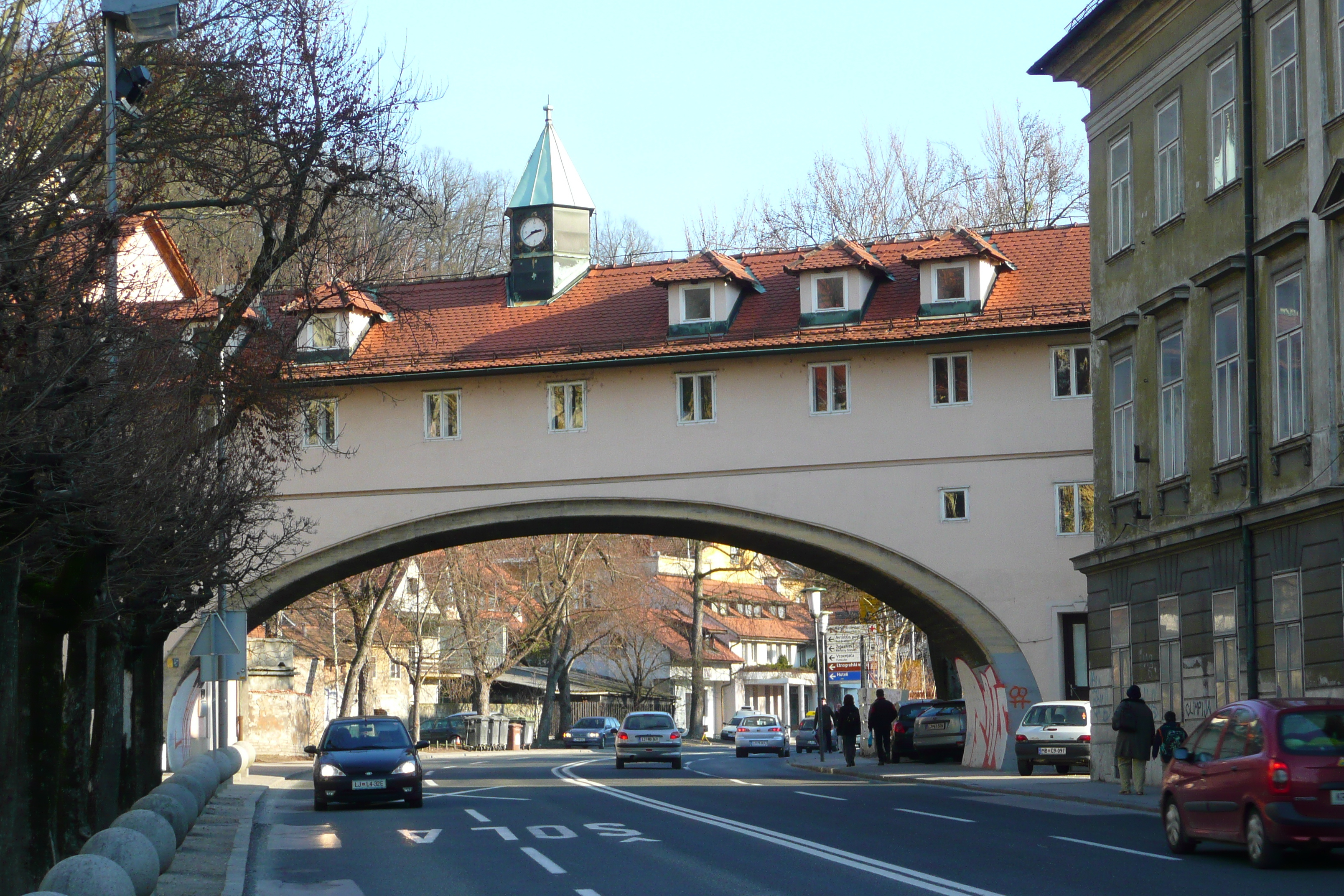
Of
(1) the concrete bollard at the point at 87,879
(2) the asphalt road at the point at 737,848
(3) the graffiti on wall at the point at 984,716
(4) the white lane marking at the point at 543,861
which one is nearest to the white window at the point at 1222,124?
(2) the asphalt road at the point at 737,848

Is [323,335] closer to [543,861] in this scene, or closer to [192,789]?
[192,789]

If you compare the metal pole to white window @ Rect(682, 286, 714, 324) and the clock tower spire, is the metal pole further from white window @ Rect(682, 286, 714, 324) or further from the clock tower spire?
the clock tower spire

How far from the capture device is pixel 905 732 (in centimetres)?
4322

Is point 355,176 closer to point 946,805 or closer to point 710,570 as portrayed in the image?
point 946,805

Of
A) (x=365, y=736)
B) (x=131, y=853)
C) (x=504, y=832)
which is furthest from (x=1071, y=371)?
(x=131, y=853)

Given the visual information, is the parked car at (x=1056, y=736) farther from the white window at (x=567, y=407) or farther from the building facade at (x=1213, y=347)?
the white window at (x=567, y=407)

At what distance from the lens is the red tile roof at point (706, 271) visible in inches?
1610

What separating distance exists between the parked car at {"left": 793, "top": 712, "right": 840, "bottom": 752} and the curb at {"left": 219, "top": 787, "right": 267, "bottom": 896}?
32.8 m

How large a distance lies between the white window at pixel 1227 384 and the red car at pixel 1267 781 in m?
9.11

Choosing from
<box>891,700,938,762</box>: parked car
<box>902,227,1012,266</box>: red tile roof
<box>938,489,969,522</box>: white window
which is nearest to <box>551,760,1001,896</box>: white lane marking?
<box>938,489,969,522</box>: white window

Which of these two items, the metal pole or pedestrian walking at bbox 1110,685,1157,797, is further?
pedestrian walking at bbox 1110,685,1157,797

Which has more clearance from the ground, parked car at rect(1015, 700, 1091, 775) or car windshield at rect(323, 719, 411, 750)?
car windshield at rect(323, 719, 411, 750)

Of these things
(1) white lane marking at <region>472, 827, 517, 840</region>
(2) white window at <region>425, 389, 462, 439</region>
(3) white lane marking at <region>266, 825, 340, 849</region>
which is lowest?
(3) white lane marking at <region>266, 825, 340, 849</region>

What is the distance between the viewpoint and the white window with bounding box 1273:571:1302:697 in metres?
22.9
